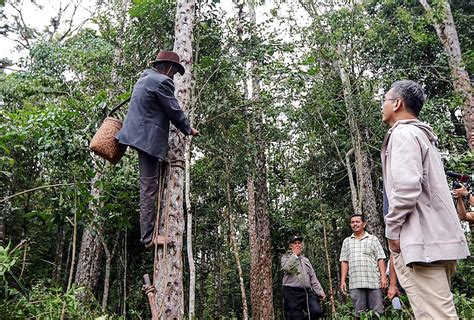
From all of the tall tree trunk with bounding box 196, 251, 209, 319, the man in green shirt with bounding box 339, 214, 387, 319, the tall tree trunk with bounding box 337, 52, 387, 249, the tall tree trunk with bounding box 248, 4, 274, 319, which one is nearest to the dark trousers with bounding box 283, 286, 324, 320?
the man in green shirt with bounding box 339, 214, 387, 319

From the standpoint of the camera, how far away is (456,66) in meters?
8.72

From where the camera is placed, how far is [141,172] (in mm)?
3068

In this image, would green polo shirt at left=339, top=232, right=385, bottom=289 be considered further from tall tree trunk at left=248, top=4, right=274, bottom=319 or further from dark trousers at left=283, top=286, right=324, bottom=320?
tall tree trunk at left=248, top=4, right=274, bottom=319

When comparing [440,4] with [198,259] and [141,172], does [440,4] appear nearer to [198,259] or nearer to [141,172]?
[141,172]

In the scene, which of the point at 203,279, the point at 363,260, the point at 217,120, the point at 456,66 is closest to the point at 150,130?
the point at 363,260

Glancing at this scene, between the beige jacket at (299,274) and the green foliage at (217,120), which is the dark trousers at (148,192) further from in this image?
the beige jacket at (299,274)

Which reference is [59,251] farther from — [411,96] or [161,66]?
[411,96]

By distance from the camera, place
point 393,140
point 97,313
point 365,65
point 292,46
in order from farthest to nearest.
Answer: point 365,65
point 292,46
point 97,313
point 393,140

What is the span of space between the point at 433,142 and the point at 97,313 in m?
3.75

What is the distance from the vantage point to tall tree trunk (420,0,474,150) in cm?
828

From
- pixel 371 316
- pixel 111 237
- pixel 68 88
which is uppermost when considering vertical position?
pixel 68 88

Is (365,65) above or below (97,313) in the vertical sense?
above

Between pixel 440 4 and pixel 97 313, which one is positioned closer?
pixel 97 313

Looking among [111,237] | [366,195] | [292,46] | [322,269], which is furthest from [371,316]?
[322,269]
